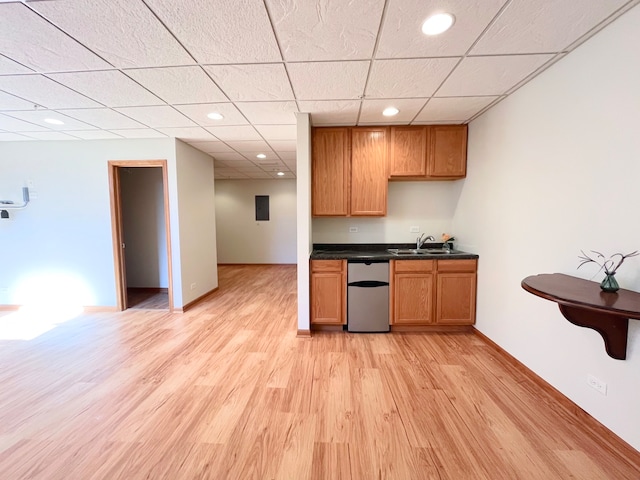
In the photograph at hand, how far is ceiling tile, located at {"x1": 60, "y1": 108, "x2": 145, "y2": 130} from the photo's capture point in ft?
8.86

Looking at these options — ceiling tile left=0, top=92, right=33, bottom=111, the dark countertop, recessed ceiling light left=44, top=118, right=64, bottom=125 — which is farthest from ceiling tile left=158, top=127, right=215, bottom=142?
the dark countertop

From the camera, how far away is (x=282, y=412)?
1788 millimetres

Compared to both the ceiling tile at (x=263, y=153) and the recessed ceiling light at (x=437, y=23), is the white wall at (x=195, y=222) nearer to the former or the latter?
the ceiling tile at (x=263, y=153)

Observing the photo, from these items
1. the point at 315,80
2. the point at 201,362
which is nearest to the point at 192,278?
the point at 201,362

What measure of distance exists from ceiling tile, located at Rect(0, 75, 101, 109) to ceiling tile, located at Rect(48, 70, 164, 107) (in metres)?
0.11

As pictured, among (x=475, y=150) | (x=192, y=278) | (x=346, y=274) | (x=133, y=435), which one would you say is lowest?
(x=133, y=435)

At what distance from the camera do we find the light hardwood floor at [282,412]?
1394 millimetres

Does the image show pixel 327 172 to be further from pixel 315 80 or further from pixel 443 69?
pixel 443 69

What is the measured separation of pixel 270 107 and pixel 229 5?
126 centimetres

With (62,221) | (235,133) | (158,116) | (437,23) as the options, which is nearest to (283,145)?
(235,133)

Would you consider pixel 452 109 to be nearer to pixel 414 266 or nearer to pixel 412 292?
pixel 414 266

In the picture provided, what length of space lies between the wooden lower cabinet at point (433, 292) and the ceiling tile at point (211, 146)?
10.3ft

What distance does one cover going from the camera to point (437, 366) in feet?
7.72

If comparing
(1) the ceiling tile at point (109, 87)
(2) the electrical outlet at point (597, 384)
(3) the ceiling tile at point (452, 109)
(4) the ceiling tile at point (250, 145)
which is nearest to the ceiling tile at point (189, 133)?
(4) the ceiling tile at point (250, 145)
